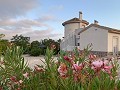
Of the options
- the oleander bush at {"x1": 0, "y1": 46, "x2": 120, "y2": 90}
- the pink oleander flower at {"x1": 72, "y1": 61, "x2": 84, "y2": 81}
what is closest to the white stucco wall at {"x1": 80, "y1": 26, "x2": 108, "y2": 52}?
the oleander bush at {"x1": 0, "y1": 46, "x2": 120, "y2": 90}

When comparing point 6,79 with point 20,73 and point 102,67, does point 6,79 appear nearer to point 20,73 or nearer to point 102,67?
point 20,73

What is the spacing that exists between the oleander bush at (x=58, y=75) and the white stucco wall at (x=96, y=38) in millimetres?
23661

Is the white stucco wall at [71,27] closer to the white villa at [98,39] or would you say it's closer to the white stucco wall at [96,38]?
the white villa at [98,39]

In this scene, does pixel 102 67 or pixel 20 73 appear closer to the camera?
pixel 102 67

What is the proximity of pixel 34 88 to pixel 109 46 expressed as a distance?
2477 centimetres

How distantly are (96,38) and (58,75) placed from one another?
85.9 ft

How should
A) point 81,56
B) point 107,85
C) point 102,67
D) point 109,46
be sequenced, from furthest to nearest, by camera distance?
1. point 109,46
2. point 81,56
3. point 102,67
4. point 107,85

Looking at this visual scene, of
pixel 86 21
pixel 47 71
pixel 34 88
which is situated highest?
pixel 86 21

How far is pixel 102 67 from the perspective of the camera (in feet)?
7.46

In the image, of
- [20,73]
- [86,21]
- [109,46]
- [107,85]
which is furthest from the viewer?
[86,21]

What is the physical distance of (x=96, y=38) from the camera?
93.2 feet

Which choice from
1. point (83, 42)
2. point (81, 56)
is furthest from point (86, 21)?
point (81, 56)

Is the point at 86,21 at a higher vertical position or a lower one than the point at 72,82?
higher

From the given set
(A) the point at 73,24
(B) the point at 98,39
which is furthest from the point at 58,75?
(A) the point at 73,24
